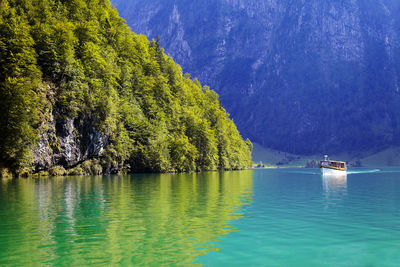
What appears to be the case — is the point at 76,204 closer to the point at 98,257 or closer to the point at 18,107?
the point at 98,257

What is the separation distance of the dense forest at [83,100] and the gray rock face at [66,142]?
0.17 m

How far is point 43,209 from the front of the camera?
21156 millimetres

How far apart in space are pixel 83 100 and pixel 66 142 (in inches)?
334

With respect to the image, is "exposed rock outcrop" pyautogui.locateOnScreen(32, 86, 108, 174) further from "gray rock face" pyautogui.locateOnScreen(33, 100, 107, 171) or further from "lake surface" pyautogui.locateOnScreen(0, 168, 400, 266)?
"lake surface" pyautogui.locateOnScreen(0, 168, 400, 266)

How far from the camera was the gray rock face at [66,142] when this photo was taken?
5903cm

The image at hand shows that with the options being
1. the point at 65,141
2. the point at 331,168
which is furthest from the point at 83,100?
the point at 331,168

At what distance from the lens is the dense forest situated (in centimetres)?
5438

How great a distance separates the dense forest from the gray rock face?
0.17 meters

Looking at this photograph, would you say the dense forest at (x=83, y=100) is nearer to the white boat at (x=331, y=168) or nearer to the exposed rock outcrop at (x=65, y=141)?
the exposed rock outcrop at (x=65, y=141)

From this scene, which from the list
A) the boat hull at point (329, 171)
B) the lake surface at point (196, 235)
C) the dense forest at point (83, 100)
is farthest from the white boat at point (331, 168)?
the lake surface at point (196, 235)

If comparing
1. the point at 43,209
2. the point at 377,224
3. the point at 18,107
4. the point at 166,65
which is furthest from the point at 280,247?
the point at 166,65

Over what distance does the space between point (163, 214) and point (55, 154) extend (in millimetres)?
48039

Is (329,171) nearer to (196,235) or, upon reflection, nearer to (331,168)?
(331,168)

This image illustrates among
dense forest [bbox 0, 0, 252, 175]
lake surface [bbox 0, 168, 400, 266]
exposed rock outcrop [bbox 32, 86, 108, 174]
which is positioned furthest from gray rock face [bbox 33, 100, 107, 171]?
lake surface [bbox 0, 168, 400, 266]
